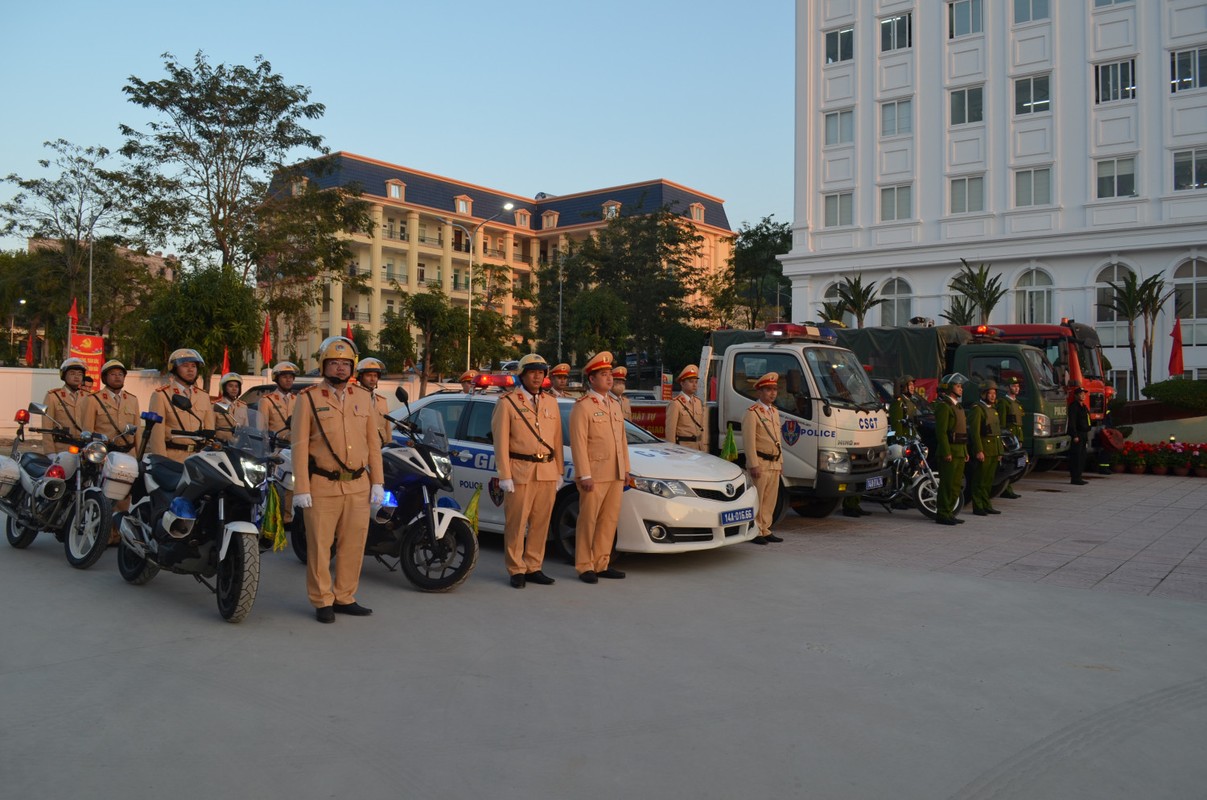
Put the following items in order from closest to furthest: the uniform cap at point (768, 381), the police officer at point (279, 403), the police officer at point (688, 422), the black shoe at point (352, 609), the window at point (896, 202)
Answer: the black shoe at point (352, 609)
the uniform cap at point (768, 381)
the police officer at point (279, 403)
the police officer at point (688, 422)
the window at point (896, 202)

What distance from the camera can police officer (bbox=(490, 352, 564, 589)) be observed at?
784 cm

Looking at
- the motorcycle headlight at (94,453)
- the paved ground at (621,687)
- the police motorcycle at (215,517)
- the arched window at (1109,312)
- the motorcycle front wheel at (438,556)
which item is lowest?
the paved ground at (621,687)

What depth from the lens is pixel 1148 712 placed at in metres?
4.85

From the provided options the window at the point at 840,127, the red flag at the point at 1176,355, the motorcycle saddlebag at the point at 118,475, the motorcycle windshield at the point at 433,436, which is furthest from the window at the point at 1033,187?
the motorcycle saddlebag at the point at 118,475

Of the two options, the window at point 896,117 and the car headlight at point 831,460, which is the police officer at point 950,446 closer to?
the car headlight at point 831,460

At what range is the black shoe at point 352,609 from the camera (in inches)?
265

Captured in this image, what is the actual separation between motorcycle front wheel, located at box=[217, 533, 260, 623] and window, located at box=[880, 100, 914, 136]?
36615 mm

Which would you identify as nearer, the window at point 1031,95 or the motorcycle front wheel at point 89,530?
the motorcycle front wheel at point 89,530

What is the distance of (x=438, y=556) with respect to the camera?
7.52m

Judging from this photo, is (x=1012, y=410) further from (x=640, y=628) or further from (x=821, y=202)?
(x=821, y=202)

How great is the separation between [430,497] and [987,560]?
18.1ft

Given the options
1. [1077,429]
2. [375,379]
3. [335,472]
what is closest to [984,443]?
[1077,429]

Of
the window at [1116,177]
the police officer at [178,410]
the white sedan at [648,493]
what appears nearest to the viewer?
the white sedan at [648,493]

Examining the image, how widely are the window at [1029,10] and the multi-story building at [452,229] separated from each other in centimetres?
2537
